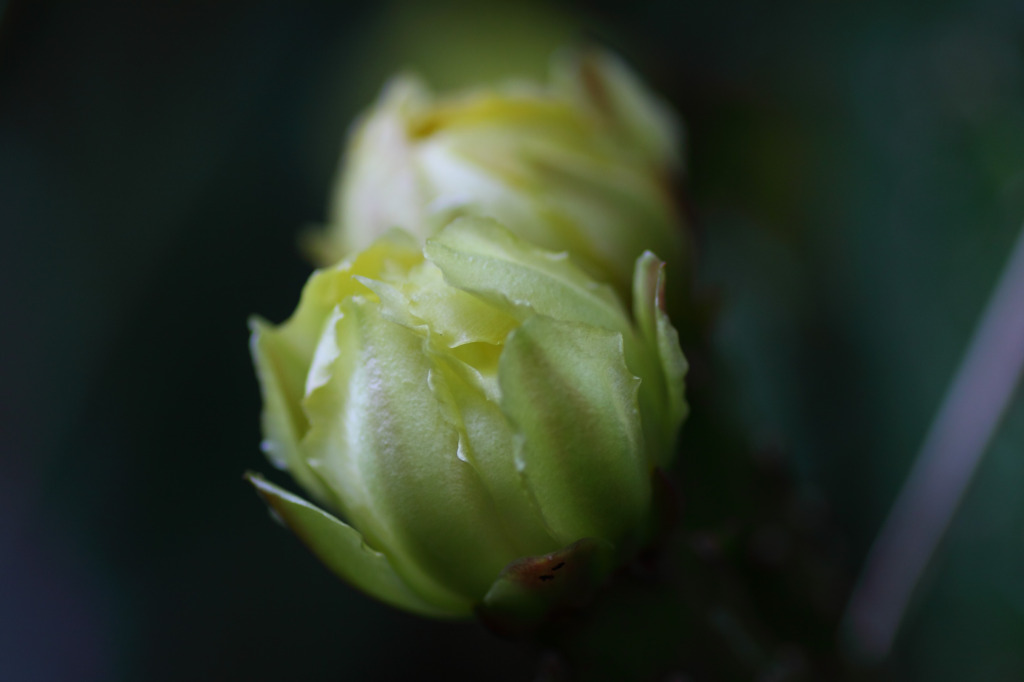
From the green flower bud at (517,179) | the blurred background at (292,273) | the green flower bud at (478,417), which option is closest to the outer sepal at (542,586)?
the green flower bud at (478,417)

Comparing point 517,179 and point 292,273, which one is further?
point 292,273

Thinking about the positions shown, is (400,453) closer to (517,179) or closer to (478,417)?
(478,417)

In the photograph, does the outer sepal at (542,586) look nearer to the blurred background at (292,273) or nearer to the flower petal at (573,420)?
the flower petal at (573,420)

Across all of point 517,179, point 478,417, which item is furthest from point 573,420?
point 517,179

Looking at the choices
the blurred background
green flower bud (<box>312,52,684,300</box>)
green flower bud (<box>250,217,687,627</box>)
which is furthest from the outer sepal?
the blurred background

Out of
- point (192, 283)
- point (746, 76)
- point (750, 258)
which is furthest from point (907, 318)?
point (192, 283)

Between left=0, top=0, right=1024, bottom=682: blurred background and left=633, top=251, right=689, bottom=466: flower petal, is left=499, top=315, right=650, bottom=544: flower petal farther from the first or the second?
left=0, top=0, right=1024, bottom=682: blurred background

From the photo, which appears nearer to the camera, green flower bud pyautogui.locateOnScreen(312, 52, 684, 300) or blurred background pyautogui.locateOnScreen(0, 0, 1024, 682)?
green flower bud pyautogui.locateOnScreen(312, 52, 684, 300)
